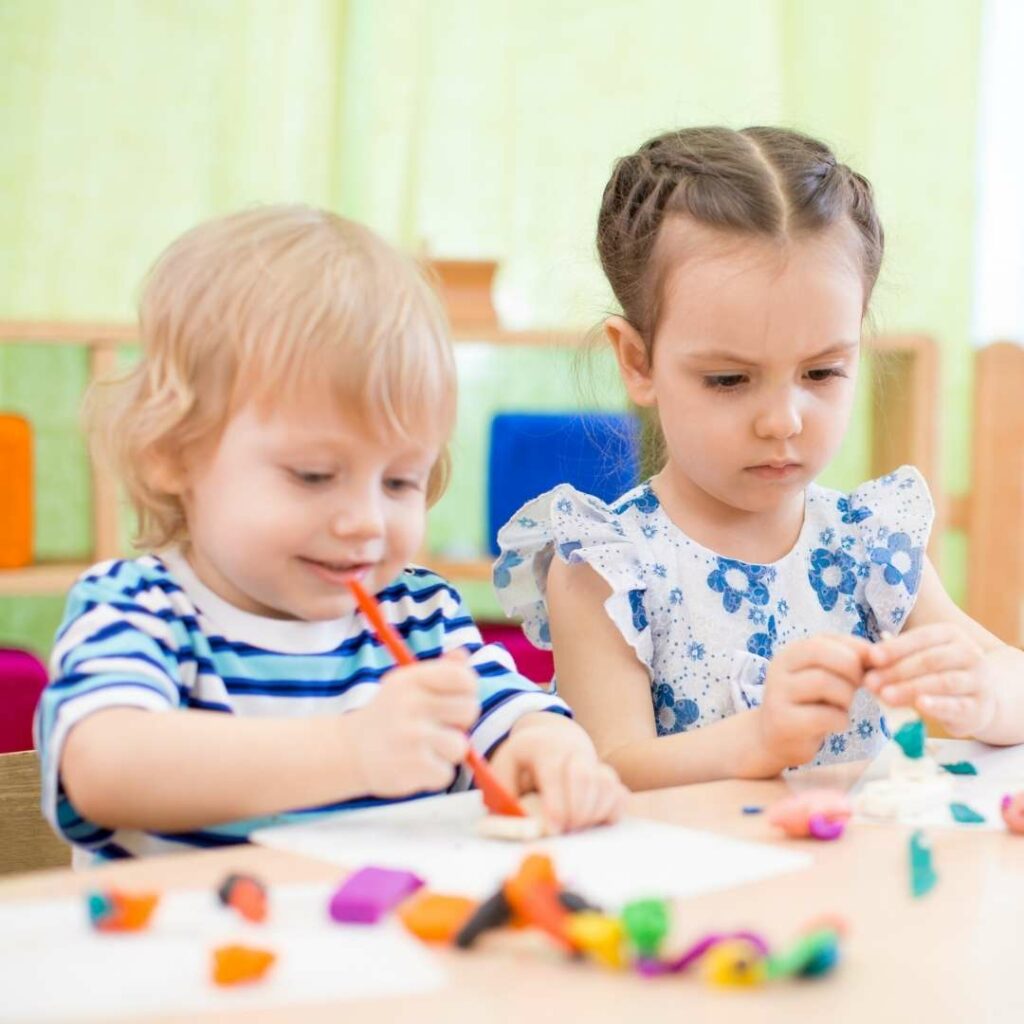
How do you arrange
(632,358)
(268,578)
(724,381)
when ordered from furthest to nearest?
(632,358)
(724,381)
(268,578)

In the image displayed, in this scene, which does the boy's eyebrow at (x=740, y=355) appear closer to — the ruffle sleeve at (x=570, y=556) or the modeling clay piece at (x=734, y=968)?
the ruffle sleeve at (x=570, y=556)

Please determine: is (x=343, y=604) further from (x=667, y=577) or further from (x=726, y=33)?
(x=726, y=33)

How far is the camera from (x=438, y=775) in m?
0.72

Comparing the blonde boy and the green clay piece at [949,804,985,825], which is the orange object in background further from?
the green clay piece at [949,804,985,825]

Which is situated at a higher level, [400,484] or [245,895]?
[400,484]

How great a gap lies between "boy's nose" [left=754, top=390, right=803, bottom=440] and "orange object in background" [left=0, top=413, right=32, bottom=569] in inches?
65.6

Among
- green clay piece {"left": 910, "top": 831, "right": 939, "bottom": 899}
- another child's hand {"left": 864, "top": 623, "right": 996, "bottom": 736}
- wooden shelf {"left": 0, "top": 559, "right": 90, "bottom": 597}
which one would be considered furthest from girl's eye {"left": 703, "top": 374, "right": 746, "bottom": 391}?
wooden shelf {"left": 0, "top": 559, "right": 90, "bottom": 597}

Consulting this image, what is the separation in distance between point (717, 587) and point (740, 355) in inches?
8.4

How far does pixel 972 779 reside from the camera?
0.90 metres

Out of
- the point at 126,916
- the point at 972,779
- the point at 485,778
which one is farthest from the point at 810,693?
the point at 126,916

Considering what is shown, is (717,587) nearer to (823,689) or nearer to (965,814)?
(823,689)

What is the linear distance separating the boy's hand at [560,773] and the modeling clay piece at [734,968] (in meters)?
0.22

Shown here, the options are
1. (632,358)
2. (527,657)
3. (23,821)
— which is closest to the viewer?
(23,821)

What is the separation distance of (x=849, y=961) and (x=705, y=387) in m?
0.60
